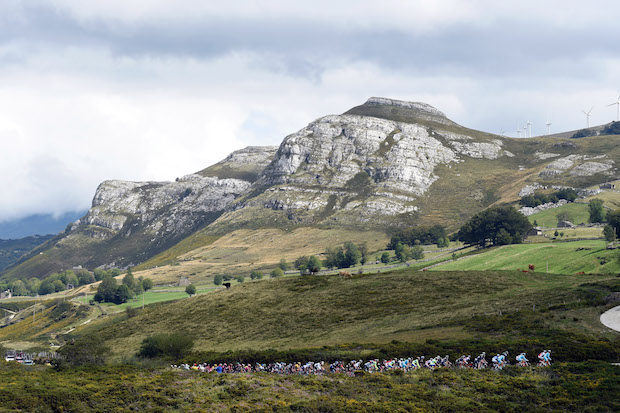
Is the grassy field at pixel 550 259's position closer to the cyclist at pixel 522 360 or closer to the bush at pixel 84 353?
the cyclist at pixel 522 360

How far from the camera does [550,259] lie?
153 meters

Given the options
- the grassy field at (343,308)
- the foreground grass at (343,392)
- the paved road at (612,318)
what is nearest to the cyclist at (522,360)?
the foreground grass at (343,392)

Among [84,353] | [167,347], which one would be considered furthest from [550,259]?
[84,353]

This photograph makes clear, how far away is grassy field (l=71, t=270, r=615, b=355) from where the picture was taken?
9112 cm

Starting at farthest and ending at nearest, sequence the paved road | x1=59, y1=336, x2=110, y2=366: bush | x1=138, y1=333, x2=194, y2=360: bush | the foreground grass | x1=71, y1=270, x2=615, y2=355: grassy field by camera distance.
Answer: x1=138, y1=333, x2=194, y2=360: bush < x1=71, y1=270, x2=615, y2=355: grassy field < x1=59, y1=336, x2=110, y2=366: bush < the paved road < the foreground grass

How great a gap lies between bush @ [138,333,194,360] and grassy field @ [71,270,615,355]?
226 inches

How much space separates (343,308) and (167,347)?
3829 cm

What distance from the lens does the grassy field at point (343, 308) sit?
91.1 meters

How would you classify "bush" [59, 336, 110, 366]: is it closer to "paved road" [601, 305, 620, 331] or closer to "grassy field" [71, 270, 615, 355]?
"grassy field" [71, 270, 615, 355]

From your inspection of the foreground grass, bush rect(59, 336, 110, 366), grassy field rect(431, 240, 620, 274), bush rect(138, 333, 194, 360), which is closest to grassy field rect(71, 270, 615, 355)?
bush rect(138, 333, 194, 360)

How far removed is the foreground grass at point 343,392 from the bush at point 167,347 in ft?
108

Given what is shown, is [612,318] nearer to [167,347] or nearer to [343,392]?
[343,392]

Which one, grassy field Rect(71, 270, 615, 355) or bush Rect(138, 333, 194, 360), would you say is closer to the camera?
grassy field Rect(71, 270, 615, 355)

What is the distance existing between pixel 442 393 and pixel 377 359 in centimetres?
1464
